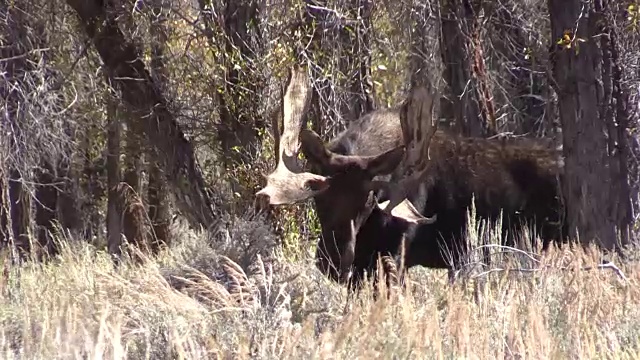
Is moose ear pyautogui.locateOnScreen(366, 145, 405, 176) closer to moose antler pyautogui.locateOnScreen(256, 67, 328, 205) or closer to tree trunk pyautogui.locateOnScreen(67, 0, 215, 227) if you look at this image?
moose antler pyautogui.locateOnScreen(256, 67, 328, 205)

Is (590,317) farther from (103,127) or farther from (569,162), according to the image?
(103,127)

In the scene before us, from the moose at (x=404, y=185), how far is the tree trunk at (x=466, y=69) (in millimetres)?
2745

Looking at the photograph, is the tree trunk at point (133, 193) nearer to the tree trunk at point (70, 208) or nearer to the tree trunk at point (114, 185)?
the tree trunk at point (114, 185)

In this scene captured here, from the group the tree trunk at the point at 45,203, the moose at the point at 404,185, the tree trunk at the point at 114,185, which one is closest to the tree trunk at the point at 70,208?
the tree trunk at the point at 45,203

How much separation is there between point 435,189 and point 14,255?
4.50 metres

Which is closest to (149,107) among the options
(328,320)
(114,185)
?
(328,320)

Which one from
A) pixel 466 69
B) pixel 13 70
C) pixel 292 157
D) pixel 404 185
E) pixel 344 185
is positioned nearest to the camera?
pixel 404 185

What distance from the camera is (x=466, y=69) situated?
537 inches

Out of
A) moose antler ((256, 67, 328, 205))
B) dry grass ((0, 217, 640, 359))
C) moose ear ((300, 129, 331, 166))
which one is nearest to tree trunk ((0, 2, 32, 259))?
moose antler ((256, 67, 328, 205))

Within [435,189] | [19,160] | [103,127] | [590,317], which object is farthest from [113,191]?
[590,317]

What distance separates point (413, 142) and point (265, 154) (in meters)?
3.52

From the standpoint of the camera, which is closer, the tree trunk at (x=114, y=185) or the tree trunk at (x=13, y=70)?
the tree trunk at (x=13, y=70)

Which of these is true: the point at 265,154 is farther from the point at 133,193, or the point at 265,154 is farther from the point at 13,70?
the point at 133,193

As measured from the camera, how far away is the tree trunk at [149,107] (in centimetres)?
1188
